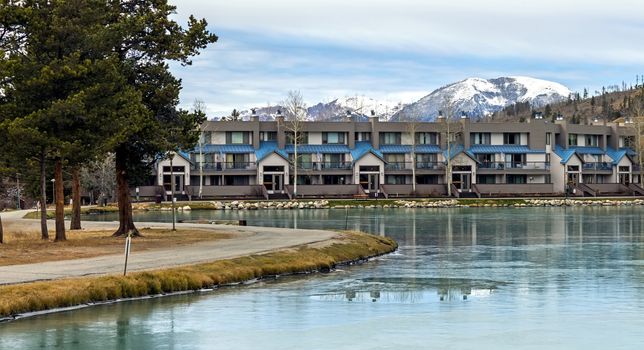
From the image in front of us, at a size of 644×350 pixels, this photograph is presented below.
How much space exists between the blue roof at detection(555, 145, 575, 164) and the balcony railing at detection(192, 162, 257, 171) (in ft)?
149

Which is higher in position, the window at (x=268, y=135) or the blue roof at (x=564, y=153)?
the window at (x=268, y=135)

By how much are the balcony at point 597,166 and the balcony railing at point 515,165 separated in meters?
6.33

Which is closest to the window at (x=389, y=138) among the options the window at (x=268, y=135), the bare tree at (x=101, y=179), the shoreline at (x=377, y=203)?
the window at (x=268, y=135)

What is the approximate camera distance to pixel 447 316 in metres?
27.4

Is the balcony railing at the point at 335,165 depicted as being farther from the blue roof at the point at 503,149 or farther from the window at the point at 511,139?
the window at the point at 511,139

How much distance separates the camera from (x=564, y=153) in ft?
454

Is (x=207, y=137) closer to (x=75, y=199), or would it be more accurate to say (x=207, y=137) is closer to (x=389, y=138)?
(x=389, y=138)

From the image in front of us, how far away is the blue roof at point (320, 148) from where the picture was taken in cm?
13025

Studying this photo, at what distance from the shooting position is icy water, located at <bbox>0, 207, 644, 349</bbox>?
23547 mm

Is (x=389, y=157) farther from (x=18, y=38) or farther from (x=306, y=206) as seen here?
(x=18, y=38)

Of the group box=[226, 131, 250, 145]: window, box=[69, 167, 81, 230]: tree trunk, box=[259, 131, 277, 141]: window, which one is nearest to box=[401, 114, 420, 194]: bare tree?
box=[259, 131, 277, 141]: window

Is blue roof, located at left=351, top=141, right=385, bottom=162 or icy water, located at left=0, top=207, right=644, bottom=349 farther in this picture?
blue roof, located at left=351, top=141, right=385, bottom=162

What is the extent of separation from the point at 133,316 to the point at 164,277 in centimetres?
482

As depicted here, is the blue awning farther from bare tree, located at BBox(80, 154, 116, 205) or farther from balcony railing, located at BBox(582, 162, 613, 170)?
bare tree, located at BBox(80, 154, 116, 205)
